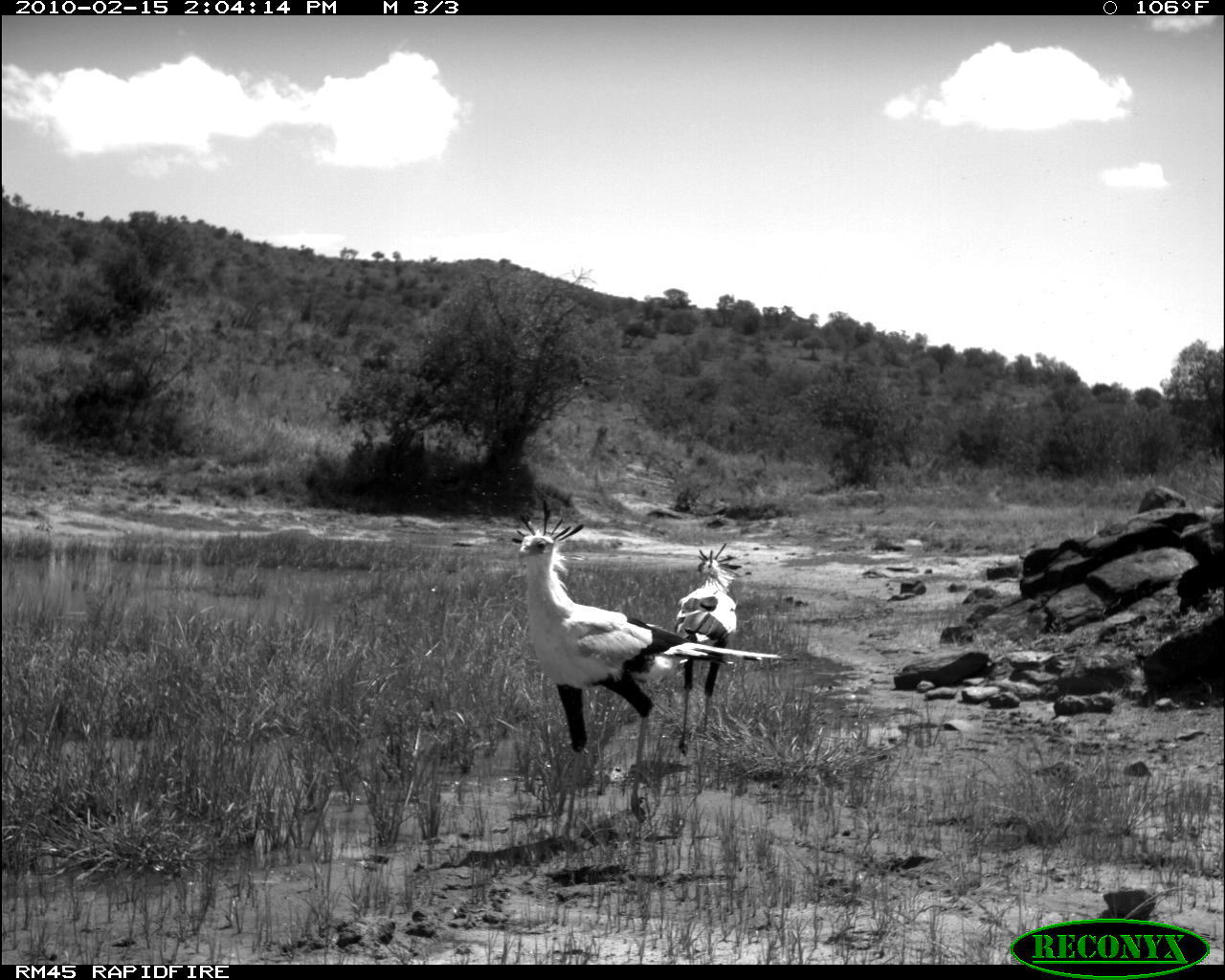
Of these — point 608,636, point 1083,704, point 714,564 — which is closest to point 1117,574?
point 1083,704

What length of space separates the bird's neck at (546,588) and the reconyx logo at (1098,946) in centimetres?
160

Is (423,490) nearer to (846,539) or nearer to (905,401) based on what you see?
(846,539)

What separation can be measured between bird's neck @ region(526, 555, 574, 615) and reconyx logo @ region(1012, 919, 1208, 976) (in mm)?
1595

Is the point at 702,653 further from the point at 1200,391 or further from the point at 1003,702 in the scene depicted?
the point at 1200,391

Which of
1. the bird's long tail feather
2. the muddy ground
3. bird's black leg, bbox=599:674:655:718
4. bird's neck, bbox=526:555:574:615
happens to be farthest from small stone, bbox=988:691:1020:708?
bird's neck, bbox=526:555:574:615

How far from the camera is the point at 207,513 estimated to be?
96.1ft

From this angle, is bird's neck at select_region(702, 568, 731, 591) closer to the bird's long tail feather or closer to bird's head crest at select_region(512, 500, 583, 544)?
the bird's long tail feather

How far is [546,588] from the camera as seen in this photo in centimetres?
359

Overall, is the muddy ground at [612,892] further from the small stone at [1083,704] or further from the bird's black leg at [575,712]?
the small stone at [1083,704]

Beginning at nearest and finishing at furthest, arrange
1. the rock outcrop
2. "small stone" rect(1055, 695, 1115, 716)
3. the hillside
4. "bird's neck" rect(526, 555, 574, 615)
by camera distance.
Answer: "bird's neck" rect(526, 555, 574, 615) < the hillside < "small stone" rect(1055, 695, 1115, 716) < the rock outcrop

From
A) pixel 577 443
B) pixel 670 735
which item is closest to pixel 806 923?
pixel 670 735

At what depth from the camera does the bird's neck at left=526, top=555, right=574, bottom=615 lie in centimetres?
350

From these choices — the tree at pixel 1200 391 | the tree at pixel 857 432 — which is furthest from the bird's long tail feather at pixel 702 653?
the tree at pixel 1200 391

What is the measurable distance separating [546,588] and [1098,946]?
175 cm
